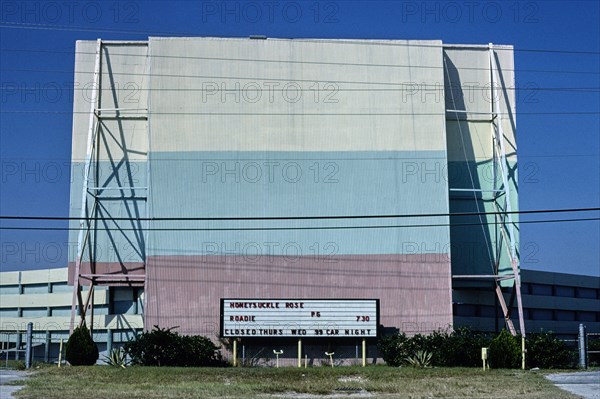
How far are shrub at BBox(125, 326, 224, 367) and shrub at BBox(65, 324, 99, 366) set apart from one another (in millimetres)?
1660

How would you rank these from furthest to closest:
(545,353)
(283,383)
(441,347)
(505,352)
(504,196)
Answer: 1. (504,196)
2. (441,347)
3. (545,353)
4. (505,352)
5. (283,383)

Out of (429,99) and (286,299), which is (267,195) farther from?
(429,99)

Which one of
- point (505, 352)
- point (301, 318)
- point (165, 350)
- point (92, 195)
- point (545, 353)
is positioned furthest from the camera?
point (92, 195)

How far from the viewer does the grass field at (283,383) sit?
93.2 ft

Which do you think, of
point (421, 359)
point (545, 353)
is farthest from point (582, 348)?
point (421, 359)

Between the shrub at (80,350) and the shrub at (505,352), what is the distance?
17.8 m

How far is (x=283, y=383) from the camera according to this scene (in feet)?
101

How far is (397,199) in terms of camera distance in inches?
1743

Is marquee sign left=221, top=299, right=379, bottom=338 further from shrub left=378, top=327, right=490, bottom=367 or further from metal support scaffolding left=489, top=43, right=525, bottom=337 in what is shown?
metal support scaffolding left=489, top=43, right=525, bottom=337

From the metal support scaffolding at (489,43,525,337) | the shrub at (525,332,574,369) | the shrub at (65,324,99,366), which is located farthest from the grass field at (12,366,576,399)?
the metal support scaffolding at (489,43,525,337)

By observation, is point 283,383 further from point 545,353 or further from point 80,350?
point 545,353

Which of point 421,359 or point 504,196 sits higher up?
point 504,196

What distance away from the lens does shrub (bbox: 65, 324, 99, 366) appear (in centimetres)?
3969

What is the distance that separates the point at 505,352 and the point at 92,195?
21436 millimetres
